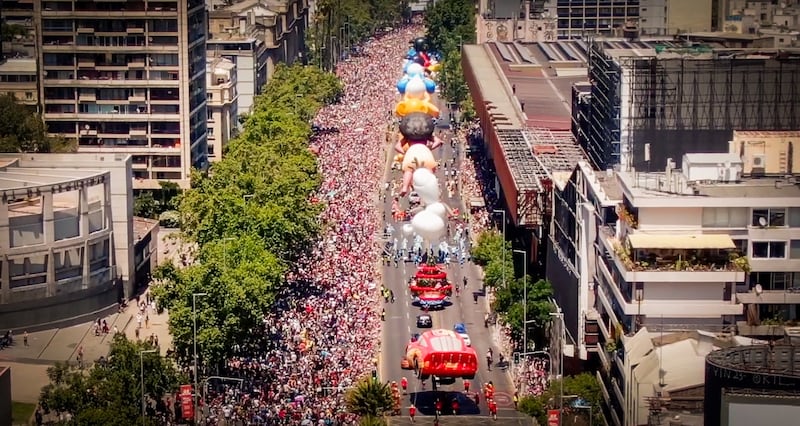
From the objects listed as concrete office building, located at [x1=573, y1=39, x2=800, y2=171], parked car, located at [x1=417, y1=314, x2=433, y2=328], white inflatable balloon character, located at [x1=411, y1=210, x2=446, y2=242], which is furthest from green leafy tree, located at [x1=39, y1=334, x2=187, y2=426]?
concrete office building, located at [x1=573, y1=39, x2=800, y2=171]

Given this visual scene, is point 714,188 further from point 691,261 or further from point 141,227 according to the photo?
point 141,227

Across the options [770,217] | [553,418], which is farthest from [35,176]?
[770,217]

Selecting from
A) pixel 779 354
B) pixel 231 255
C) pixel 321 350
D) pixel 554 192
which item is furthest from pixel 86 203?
pixel 779 354

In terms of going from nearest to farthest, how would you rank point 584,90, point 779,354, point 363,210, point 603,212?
point 779,354
point 603,212
point 584,90
point 363,210

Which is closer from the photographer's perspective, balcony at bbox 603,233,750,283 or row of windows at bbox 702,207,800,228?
balcony at bbox 603,233,750,283

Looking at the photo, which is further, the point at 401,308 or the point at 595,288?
the point at 401,308

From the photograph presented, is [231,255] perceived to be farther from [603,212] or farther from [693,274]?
[693,274]

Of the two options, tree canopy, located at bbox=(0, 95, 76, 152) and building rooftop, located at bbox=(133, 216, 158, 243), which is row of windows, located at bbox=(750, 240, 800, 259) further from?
tree canopy, located at bbox=(0, 95, 76, 152)
